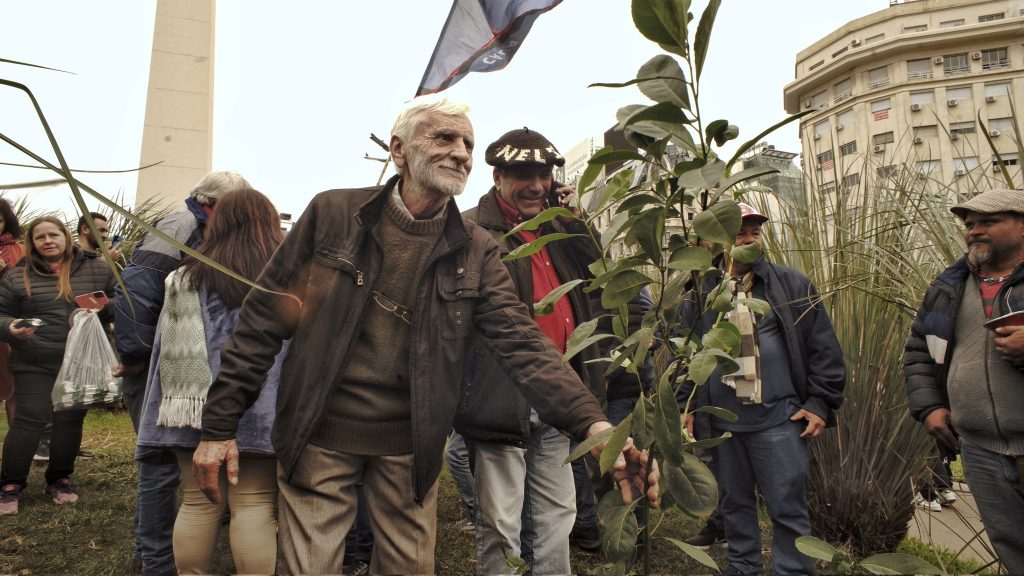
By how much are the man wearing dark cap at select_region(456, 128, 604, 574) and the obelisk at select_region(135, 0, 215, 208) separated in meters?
10.1

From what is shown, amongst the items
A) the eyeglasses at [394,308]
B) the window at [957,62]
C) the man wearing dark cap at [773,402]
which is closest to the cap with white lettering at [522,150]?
the man wearing dark cap at [773,402]

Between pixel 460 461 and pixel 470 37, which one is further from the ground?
pixel 470 37

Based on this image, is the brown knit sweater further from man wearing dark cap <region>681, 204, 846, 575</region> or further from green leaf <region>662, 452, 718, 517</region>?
man wearing dark cap <region>681, 204, 846, 575</region>

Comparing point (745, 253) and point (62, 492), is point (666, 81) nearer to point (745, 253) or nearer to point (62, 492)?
point (745, 253)

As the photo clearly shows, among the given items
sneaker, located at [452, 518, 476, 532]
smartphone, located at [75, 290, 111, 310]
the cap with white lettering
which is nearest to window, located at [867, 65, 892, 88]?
sneaker, located at [452, 518, 476, 532]

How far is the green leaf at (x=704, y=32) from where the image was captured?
0.80 m

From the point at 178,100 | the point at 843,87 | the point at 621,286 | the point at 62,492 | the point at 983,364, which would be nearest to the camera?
the point at 621,286

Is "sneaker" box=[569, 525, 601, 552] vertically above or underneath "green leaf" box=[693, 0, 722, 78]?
underneath

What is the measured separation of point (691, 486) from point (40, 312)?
15.9 ft

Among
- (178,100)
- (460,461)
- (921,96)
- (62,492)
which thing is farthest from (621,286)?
(921,96)

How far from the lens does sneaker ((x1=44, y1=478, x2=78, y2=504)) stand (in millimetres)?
4652

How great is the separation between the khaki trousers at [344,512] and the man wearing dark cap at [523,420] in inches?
20.0

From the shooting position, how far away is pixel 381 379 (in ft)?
7.01

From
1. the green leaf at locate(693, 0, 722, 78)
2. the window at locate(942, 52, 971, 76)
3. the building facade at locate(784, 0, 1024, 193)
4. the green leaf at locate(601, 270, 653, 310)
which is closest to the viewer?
the green leaf at locate(693, 0, 722, 78)
